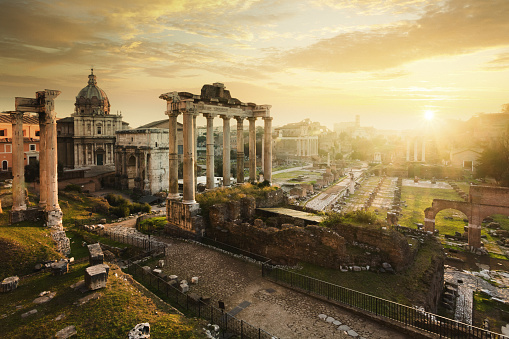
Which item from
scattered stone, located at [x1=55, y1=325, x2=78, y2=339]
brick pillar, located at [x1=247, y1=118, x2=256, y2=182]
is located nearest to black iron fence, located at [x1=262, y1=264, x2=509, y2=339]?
scattered stone, located at [x1=55, y1=325, x2=78, y2=339]

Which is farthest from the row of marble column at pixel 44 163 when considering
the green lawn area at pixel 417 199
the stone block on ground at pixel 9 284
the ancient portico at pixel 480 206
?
the green lawn area at pixel 417 199

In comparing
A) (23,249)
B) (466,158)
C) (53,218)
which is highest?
(466,158)

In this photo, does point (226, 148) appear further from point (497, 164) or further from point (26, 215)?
point (497, 164)

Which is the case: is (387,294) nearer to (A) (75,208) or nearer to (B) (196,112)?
(B) (196,112)

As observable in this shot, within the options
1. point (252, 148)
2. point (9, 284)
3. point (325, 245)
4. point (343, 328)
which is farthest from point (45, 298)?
point (252, 148)

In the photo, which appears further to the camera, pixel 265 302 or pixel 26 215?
pixel 26 215

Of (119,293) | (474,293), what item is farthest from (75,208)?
(474,293)

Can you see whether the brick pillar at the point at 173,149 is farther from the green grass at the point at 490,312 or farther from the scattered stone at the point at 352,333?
the green grass at the point at 490,312
